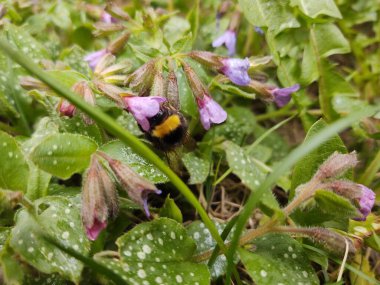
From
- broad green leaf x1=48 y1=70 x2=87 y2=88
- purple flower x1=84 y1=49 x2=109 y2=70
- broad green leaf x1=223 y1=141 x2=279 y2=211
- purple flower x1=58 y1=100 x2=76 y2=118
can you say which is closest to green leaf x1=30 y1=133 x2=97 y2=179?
purple flower x1=58 y1=100 x2=76 y2=118

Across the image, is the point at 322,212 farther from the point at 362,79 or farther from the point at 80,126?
the point at 362,79

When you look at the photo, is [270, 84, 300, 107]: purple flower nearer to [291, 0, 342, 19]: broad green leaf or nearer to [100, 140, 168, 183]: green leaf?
[291, 0, 342, 19]: broad green leaf

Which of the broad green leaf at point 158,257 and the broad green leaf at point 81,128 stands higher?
the broad green leaf at point 81,128

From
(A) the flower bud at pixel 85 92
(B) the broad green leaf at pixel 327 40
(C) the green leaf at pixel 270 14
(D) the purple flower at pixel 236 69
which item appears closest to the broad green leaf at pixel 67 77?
(A) the flower bud at pixel 85 92

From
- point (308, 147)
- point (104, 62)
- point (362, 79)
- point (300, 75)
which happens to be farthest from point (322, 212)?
point (362, 79)

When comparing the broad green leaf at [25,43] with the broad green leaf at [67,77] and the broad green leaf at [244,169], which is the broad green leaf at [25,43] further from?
the broad green leaf at [244,169]

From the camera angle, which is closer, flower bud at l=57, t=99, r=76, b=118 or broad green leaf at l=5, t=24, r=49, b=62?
flower bud at l=57, t=99, r=76, b=118
